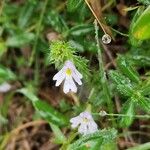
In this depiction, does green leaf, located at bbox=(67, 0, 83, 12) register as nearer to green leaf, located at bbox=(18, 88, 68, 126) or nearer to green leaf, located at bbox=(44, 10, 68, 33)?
green leaf, located at bbox=(44, 10, 68, 33)

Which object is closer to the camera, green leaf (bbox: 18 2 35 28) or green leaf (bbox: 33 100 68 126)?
green leaf (bbox: 33 100 68 126)

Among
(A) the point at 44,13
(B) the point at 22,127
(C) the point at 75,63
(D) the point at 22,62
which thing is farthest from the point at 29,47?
(C) the point at 75,63

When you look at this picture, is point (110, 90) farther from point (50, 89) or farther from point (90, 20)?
point (50, 89)

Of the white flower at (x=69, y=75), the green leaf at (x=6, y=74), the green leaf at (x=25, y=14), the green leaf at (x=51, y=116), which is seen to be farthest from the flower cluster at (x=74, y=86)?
the green leaf at (x=25, y=14)

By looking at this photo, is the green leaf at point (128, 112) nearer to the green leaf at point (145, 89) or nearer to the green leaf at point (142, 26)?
the green leaf at point (145, 89)

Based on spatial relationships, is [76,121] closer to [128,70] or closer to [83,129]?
[83,129]

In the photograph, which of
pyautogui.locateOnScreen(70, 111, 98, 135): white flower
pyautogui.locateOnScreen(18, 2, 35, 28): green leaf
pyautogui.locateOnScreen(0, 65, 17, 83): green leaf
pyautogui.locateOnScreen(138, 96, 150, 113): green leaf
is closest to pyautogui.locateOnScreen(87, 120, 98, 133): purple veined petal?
pyautogui.locateOnScreen(70, 111, 98, 135): white flower
